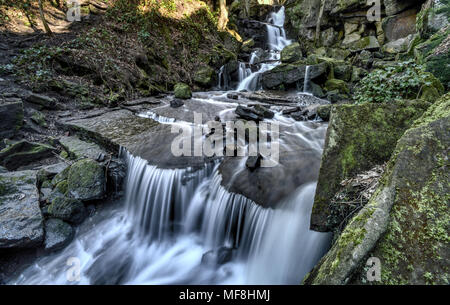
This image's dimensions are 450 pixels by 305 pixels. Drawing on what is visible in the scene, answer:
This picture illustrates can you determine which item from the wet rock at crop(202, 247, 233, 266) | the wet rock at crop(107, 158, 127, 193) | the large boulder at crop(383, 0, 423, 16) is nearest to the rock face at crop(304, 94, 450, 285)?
the wet rock at crop(202, 247, 233, 266)

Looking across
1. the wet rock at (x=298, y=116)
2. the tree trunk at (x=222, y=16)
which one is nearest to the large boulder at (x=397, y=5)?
the tree trunk at (x=222, y=16)

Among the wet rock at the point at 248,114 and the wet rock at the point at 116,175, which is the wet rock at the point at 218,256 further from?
the wet rock at the point at 248,114

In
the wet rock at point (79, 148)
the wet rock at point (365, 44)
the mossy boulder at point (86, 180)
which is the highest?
the wet rock at point (365, 44)

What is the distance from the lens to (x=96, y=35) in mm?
11211

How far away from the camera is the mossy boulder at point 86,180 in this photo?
14.9 ft

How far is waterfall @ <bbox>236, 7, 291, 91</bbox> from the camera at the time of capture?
44.1 ft

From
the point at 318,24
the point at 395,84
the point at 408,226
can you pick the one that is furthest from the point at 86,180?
the point at 318,24

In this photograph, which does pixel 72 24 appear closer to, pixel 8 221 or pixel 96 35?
pixel 96 35

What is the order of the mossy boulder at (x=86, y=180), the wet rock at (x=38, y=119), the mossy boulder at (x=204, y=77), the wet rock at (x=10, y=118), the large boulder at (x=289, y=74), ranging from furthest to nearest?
the mossy boulder at (x=204, y=77), the large boulder at (x=289, y=74), the wet rock at (x=38, y=119), the wet rock at (x=10, y=118), the mossy boulder at (x=86, y=180)

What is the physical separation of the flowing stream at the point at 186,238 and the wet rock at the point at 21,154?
239 cm

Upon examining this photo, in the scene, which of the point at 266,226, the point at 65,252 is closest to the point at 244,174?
the point at 266,226

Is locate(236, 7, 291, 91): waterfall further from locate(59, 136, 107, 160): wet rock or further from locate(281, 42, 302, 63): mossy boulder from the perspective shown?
locate(59, 136, 107, 160): wet rock

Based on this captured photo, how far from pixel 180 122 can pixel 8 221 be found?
16.0 feet

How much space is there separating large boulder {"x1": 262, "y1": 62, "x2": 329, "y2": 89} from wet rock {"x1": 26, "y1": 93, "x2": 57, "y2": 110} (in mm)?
10434
